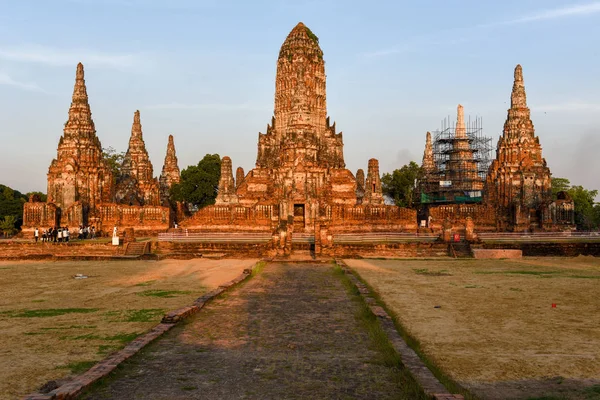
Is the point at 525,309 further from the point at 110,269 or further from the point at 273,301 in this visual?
the point at 110,269

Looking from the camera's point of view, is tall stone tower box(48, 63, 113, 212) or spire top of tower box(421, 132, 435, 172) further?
spire top of tower box(421, 132, 435, 172)

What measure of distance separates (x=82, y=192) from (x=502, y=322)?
3688 centimetres

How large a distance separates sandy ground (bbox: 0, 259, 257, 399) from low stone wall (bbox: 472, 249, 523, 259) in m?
12.0

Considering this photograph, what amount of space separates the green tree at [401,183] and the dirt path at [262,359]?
6222cm

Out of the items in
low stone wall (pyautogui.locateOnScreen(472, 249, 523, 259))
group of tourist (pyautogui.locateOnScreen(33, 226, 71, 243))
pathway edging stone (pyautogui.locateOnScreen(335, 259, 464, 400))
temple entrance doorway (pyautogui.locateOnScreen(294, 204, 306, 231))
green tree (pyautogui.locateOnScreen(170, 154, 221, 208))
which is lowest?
pathway edging stone (pyautogui.locateOnScreen(335, 259, 464, 400))

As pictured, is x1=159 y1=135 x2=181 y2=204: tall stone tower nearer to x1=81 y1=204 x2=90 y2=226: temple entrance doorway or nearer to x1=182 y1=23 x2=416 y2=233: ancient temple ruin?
x1=182 y1=23 x2=416 y2=233: ancient temple ruin

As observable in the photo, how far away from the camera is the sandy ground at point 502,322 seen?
267 inches

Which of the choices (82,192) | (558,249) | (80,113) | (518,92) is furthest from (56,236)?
(518,92)

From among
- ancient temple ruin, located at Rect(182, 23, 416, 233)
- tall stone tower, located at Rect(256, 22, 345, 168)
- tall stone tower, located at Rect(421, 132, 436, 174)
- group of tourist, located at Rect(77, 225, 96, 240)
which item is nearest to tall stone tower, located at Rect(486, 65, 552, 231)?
ancient temple ruin, located at Rect(182, 23, 416, 233)

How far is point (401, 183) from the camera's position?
241 feet

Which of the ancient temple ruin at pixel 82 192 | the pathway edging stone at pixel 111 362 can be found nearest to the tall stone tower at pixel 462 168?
the ancient temple ruin at pixel 82 192

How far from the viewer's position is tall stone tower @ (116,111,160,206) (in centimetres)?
5056

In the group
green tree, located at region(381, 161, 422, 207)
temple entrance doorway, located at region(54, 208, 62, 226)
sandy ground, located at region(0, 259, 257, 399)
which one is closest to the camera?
sandy ground, located at region(0, 259, 257, 399)

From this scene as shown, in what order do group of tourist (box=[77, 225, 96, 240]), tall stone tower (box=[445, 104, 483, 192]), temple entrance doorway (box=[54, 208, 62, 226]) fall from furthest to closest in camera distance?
1. tall stone tower (box=[445, 104, 483, 192])
2. temple entrance doorway (box=[54, 208, 62, 226])
3. group of tourist (box=[77, 225, 96, 240])
